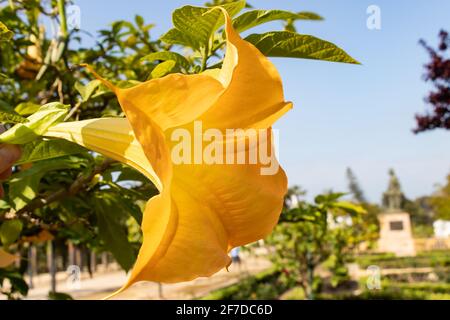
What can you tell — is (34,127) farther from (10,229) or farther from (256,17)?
(10,229)

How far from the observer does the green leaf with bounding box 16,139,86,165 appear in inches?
26.8

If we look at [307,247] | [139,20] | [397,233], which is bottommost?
[307,247]

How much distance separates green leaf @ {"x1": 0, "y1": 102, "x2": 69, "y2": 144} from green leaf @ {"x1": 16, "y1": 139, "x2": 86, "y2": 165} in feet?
0.57

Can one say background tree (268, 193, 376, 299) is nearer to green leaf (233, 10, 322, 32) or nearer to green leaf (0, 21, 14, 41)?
green leaf (233, 10, 322, 32)

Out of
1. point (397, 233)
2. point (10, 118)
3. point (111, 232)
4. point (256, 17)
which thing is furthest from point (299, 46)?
point (397, 233)

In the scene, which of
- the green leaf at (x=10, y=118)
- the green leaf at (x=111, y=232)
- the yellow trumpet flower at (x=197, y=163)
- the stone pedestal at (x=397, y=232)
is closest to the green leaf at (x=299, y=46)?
the yellow trumpet flower at (x=197, y=163)

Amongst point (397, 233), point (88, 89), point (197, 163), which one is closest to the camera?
point (197, 163)

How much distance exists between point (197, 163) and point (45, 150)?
335mm

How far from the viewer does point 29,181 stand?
1.00 metres

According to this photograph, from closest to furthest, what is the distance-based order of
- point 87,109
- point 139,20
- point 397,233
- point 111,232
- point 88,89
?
point 88,89 < point 111,232 < point 87,109 < point 139,20 < point 397,233

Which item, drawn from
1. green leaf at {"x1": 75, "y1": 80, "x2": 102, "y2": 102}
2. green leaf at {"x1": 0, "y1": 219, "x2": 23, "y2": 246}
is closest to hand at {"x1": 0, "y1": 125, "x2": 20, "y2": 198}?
green leaf at {"x1": 75, "y1": 80, "x2": 102, "y2": 102}

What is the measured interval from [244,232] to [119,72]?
1.78 meters

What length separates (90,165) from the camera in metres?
0.97
